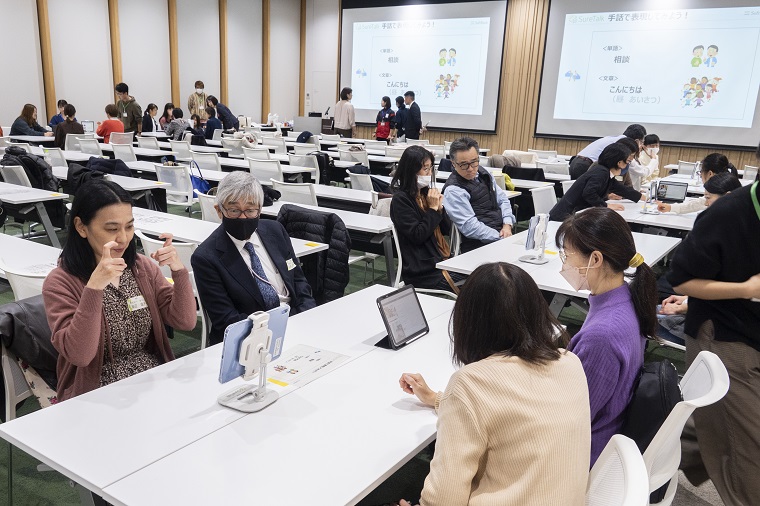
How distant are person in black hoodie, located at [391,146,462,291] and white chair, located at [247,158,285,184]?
281 centimetres

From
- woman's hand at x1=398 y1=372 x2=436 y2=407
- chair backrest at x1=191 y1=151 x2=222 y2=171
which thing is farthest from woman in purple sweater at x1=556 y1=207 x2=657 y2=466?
chair backrest at x1=191 y1=151 x2=222 y2=171

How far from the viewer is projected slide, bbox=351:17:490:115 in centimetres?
1240

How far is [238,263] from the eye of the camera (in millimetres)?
2529

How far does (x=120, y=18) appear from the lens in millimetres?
11812

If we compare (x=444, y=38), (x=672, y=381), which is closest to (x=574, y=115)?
(x=444, y=38)

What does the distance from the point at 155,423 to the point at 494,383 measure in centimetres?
93

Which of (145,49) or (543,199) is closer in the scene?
(543,199)

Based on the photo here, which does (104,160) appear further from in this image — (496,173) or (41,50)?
(41,50)

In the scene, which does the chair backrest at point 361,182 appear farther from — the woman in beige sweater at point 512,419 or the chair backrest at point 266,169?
the woman in beige sweater at point 512,419

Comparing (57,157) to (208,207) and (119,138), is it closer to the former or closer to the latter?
(119,138)

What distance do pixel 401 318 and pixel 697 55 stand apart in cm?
1017

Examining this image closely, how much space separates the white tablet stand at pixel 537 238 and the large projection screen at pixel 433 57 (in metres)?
9.60

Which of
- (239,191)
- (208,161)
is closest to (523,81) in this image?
(208,161)

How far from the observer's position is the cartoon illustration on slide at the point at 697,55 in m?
9.97
